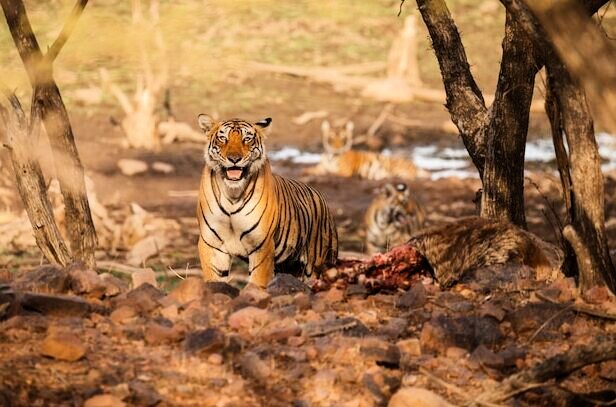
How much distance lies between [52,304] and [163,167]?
10952mm

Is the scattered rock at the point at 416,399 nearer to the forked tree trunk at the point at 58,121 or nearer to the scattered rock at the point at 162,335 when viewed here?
the scattered rock at the point at 162,335

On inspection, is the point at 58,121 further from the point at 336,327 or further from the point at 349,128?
the point at 349,128

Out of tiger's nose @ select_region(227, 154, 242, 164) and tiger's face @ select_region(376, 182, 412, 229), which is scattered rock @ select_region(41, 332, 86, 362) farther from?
tiger's face @ select_region(376, 182, 412, 229)

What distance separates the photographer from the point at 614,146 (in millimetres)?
17562

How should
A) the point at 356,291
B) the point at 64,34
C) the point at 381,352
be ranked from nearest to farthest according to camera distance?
the point at 381,352 → the point at 356,291 → the point at 64,34

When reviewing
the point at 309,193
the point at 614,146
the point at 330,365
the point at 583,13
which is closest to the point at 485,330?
the point at 330,365

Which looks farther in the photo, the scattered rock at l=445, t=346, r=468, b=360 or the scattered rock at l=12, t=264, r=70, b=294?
the scattered rock at l=12, t=264, r=70, b=294

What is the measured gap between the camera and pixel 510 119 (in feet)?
21.8

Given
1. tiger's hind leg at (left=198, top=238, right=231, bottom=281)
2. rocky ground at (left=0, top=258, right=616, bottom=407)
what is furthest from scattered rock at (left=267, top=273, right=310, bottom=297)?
tiger's hind leg at (left=198, top=238, right=231, bottom=281)

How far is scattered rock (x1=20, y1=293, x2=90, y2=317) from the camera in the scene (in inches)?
196

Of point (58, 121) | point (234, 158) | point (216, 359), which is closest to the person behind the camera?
point (216, 359)

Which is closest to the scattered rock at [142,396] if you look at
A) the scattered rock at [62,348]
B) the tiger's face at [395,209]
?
the scattered rock at [62,348]

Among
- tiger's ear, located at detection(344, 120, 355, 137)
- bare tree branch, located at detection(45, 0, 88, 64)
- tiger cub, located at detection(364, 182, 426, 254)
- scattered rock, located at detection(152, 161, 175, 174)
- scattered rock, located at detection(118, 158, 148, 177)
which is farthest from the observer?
tiger's ear, located at detection(344, 120, 355, 137)

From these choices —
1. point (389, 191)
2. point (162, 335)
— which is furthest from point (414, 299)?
point (389, 191)
